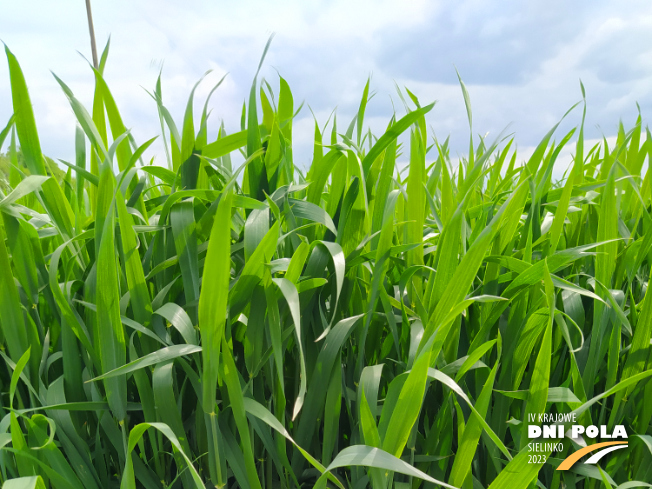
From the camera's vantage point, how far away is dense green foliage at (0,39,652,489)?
353mm

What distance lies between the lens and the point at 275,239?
353 millimetres

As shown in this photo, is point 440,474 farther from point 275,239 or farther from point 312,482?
point 275,239

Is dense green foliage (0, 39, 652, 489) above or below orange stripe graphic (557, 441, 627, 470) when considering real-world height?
above

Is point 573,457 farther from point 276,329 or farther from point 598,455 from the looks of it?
point 276,329

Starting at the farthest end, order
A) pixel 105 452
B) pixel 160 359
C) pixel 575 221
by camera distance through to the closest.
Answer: pixel 575 221 → pixel 105 452 → pixel 160 359

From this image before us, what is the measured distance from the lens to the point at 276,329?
356 mm

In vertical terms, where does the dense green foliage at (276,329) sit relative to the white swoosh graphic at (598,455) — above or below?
above

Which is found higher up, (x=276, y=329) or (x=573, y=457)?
(x=276, y=329)

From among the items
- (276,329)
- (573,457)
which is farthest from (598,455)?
(276,329)

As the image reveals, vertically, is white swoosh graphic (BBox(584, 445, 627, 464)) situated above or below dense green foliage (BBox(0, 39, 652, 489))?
below

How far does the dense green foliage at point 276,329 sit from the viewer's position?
1.16 feet

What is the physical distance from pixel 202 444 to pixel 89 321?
152 mm

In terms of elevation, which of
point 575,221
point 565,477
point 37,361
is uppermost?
point 575,221

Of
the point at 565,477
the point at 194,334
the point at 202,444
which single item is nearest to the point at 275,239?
the point at 194,334
